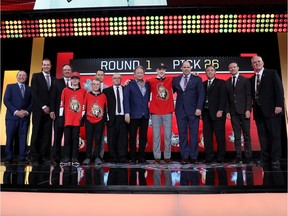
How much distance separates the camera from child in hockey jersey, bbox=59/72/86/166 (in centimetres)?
430

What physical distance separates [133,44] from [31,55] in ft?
7.04

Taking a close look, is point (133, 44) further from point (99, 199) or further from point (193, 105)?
point (99, 199)

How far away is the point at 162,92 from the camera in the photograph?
4539 mm

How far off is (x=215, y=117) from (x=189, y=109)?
1.40 ft

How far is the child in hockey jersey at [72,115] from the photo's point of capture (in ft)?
14.1

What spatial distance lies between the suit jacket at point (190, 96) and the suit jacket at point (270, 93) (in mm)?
879

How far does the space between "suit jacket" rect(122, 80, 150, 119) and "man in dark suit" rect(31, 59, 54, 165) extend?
124 cm

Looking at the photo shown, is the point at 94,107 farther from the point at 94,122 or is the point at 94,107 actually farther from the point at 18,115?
the point at 18,115

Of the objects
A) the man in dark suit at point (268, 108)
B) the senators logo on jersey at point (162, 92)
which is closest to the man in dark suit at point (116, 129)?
the senators logo on jersey at point (162, 92)

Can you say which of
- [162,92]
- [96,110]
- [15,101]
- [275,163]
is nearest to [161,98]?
[162,92]

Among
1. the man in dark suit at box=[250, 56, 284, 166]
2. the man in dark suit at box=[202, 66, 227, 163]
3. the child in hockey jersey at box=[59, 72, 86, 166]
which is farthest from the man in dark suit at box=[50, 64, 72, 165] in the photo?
the man in dark suit at box=[250, 56, 284, 166]

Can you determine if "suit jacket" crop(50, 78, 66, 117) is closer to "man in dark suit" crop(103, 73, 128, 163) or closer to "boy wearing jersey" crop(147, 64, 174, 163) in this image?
"man in dark suit" crop(103, 73, 128, 163)

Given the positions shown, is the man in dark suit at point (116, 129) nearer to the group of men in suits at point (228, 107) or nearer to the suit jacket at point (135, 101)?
the suit jacket at point (135, 101)

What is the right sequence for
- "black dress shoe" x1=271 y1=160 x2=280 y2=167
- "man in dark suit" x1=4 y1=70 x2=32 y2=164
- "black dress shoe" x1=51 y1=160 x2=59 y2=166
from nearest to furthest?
"black dress shoe" x1=271 y1=160 x2=280 y2=167 → "black dress shoe" x1=51 y1=160 x2=59 y2=166 → "man in dark suit" x1=4 y1=70 x2=32 y2=164
